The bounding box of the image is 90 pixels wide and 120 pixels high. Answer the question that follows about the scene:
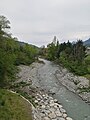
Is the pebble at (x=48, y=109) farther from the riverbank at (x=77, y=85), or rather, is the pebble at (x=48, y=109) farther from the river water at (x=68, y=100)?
the riverbank at (x=77, y=85)

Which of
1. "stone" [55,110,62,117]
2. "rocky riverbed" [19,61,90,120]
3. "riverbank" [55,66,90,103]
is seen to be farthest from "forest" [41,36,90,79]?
"stone" [55,110,62,117]

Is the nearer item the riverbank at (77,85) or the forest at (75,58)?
the riverbank at (77,85)

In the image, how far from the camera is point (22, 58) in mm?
86500

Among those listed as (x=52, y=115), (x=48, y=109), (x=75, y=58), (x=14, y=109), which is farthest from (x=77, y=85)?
(x=75, y=58)

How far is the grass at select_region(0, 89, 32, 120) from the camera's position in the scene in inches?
974

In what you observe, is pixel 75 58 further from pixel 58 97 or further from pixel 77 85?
pixel 58 97

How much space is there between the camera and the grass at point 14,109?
2474cm

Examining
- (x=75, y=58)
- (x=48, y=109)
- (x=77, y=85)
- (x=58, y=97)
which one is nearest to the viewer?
(x=48, y=109)

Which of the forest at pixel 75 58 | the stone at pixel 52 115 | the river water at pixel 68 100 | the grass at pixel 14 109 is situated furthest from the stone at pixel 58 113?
the forest at pixel 75 58

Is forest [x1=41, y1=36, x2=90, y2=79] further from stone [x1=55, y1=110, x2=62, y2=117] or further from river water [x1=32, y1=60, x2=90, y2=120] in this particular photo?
stone [x1=55, y1=110, x2=62, y2=117]

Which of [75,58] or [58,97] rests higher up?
[75,58]

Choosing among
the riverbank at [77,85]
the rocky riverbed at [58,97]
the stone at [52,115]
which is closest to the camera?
the stone at [52,115]

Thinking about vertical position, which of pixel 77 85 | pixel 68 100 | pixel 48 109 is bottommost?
pixel 68 100

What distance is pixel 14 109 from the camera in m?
27.1
